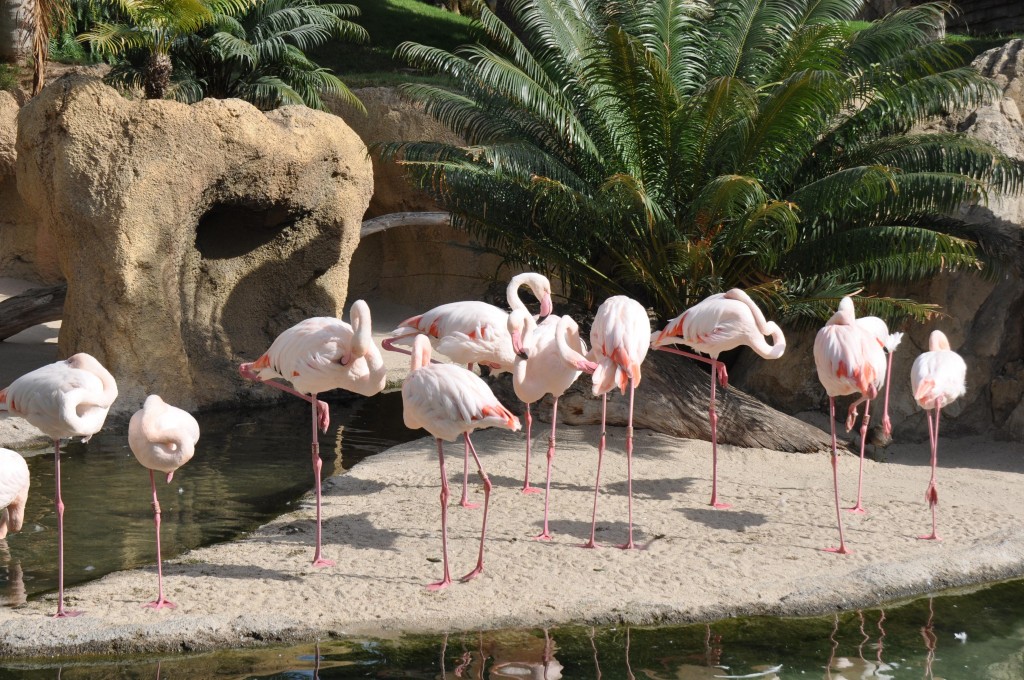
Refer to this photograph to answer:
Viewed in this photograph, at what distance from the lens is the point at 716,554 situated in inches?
225

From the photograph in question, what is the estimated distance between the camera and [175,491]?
7031 mm

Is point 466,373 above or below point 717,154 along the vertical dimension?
below

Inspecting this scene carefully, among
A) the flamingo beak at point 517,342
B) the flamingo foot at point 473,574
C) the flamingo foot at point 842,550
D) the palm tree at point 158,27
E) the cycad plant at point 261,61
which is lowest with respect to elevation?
the flamingo foot at point 473,574

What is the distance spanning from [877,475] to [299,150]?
5998 millimetres

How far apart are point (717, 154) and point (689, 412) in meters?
1.97

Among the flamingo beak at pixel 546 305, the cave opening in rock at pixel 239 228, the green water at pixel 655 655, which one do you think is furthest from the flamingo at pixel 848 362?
the cave opening in rock at pixel 239 228

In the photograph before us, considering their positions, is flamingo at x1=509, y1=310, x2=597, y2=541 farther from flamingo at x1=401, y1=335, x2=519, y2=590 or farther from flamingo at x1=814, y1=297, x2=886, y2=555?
flamingo at x1=814, y1=297, x2=886, y2=555

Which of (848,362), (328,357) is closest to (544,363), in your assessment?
(328,357)

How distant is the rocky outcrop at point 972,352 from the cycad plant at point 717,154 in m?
0.28

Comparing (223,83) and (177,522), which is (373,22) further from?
(177,522)

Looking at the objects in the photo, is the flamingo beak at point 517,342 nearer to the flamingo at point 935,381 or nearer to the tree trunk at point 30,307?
the flamingo at point 935,381

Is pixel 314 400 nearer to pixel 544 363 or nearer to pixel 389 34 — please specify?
pixel 544 363

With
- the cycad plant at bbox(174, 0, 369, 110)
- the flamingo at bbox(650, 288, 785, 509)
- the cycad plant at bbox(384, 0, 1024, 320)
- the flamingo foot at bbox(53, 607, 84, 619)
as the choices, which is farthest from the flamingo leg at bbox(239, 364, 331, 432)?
the cycad plant at bbox(174, 0, 369, 110)

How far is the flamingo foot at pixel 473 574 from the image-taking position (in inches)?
206
